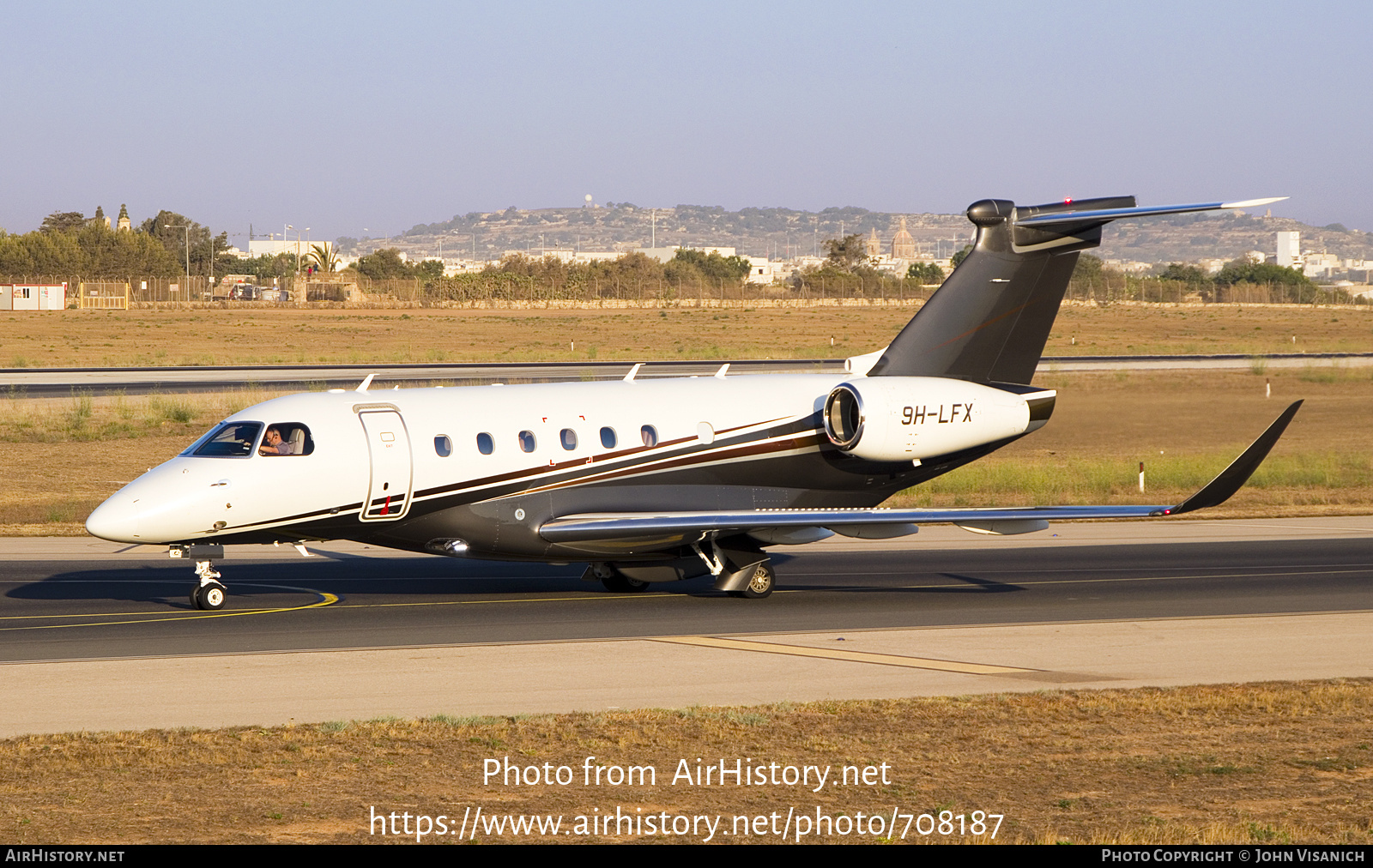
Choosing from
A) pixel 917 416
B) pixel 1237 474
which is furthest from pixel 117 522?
pixel 1237 474

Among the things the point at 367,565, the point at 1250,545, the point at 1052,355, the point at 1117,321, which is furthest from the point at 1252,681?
the point at 1117,321

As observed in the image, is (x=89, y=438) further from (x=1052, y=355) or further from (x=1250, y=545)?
(x=1052, y=355)

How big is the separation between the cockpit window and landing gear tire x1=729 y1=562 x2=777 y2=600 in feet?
24.4

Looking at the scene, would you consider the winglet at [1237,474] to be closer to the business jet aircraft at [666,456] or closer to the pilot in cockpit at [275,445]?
the business jet aircraft at [666,456]

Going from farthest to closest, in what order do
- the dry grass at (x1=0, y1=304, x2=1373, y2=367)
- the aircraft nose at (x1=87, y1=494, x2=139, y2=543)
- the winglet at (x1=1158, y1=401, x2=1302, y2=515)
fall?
1. the dry grass at (x1=0, y1=304, x2=1373, y2=367)
2. the winglet at (x1=1158, y1=401, x2=1302, y2=515)
3. the aircraft nose at (x1=87, y1=494, x2=139, y2=543)

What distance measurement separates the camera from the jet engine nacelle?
22969mm

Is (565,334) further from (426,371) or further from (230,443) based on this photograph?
(230,443)

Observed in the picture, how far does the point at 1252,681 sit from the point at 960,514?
5267 mm

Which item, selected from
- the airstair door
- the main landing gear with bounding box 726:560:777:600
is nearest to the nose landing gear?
the airstair door

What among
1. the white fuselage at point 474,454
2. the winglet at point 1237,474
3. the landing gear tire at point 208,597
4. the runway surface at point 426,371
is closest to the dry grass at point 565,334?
the runway surface at point 426,371

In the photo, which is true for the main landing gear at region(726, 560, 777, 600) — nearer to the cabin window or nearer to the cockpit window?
the cabin window

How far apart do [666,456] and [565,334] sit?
8728cm

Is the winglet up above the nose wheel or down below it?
above

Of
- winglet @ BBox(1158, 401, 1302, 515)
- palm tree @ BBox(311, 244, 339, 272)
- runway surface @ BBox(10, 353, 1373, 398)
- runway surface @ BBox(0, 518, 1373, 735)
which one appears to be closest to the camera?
runway surface @ BBox(0, 518, 1373, 735)
